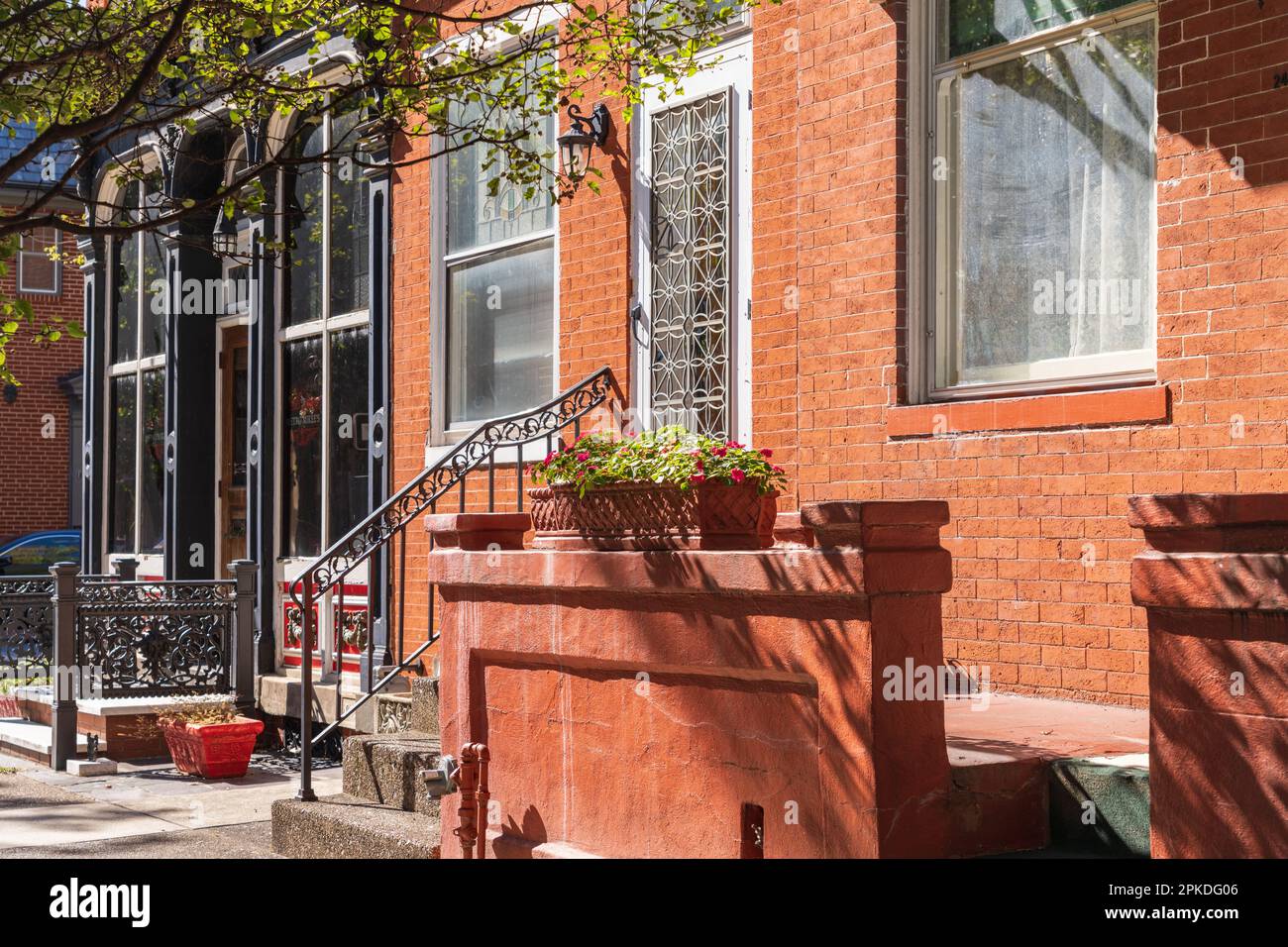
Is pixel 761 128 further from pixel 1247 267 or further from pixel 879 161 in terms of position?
pixel 1247 267

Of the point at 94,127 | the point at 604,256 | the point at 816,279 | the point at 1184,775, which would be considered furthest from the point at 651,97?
the point at 1184,775

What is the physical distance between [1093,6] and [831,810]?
363 centimetres

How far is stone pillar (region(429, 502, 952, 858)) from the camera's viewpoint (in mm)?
4742

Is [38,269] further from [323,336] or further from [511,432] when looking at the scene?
[511,432]

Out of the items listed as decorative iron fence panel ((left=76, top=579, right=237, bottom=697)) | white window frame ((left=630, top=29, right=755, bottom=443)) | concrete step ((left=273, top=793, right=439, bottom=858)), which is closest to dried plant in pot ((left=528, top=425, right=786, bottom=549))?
concrete step ((left=273, top=793, right=439, bottom=858))

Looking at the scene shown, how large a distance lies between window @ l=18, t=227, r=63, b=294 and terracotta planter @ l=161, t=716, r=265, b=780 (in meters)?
15.9

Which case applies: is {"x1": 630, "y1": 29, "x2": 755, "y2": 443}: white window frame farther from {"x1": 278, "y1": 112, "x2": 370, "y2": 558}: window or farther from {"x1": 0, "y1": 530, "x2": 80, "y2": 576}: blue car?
{"x1": 0, "y1": 530, "x2": 80, "y2": 576}: blue car

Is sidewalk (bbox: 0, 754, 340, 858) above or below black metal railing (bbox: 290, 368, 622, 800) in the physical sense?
below

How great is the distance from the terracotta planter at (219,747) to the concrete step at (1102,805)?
6605 millimetres

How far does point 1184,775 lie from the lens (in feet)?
12.8

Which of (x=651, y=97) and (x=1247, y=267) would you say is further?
(x=651, y=97)

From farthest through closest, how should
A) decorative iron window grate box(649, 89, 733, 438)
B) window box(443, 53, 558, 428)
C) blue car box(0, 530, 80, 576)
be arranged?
blue car box(0, 530, 80, 576) < window box(443, 53, 558, 428) < decorative iron window grate box(649, 89, 733, 438)

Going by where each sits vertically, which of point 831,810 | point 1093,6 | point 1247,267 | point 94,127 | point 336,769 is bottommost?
point 336,769

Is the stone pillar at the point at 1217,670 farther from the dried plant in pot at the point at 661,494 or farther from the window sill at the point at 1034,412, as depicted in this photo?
the window sill at the point at 1034,412
